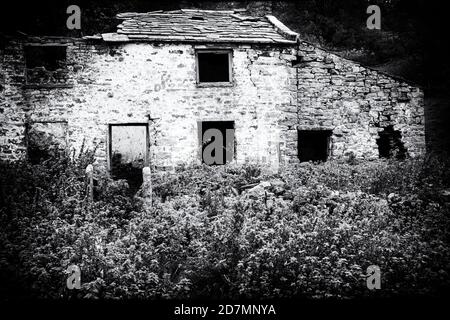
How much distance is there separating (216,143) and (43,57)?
21.3 ft

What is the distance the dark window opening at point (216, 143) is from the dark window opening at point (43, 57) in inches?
185

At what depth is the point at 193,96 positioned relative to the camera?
12484 mm

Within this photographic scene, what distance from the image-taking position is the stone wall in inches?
467

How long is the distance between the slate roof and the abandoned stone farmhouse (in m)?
0.04

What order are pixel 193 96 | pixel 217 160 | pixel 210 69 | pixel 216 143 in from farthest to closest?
Result: pixel 210 69
pixel 217 160
pixel 216 143
pixel 193 96

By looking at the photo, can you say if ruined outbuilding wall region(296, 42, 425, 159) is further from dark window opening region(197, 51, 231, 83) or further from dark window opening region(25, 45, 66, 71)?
dark window opening region(25, 45, 66, 71)

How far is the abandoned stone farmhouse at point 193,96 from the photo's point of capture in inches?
469

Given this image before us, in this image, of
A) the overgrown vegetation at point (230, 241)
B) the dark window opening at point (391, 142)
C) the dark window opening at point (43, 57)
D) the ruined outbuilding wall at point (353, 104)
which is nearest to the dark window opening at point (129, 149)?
the dark window opening at point (43, 57)

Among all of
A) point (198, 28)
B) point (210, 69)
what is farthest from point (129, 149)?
point (198, 28)

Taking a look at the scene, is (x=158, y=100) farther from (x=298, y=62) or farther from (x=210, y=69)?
(x=298, y=62)

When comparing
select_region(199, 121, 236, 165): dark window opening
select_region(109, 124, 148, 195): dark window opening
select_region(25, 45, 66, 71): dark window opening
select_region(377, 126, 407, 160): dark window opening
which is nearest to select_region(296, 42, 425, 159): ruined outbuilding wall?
select_region(377, 126, 407, 160): dark window opening

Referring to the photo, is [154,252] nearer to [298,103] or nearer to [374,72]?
[298,103]

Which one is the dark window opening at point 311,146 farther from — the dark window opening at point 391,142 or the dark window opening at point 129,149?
the dark window opening at point 129,149
